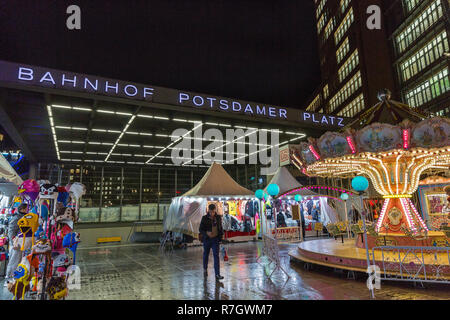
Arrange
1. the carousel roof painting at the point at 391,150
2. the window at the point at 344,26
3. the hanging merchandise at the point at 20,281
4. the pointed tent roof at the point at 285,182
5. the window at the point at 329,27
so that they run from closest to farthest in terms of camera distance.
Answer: the hanging merchandise at the point at 20,281 → the carousel roof painting at the point at 391,150 → the pointed tent roof at the point at 285,182 → the window at the point at 344,26 → the window at the point at 329,27

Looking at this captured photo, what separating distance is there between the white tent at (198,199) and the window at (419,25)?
24.1 meters

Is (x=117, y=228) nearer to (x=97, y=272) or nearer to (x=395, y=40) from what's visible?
(x=97, y=272)

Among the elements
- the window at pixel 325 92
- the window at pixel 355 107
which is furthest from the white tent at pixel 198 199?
the window at pixel 325 92

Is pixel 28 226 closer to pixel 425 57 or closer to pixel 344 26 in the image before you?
pixel 425 57

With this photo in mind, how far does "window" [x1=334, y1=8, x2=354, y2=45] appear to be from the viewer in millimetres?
34953

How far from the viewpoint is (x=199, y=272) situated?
24.6 ft

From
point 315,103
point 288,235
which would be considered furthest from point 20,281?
point 315,103

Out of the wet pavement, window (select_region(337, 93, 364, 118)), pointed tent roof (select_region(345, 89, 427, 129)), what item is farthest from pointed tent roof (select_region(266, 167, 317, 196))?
window (select_region(337, 93, 364, 118))

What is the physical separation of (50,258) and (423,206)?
1980 centimetres

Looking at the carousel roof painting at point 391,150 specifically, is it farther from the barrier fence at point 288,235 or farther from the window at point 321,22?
the window at point 321,22

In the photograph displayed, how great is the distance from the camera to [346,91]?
37.2 meters

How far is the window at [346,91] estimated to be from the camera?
111 ft
